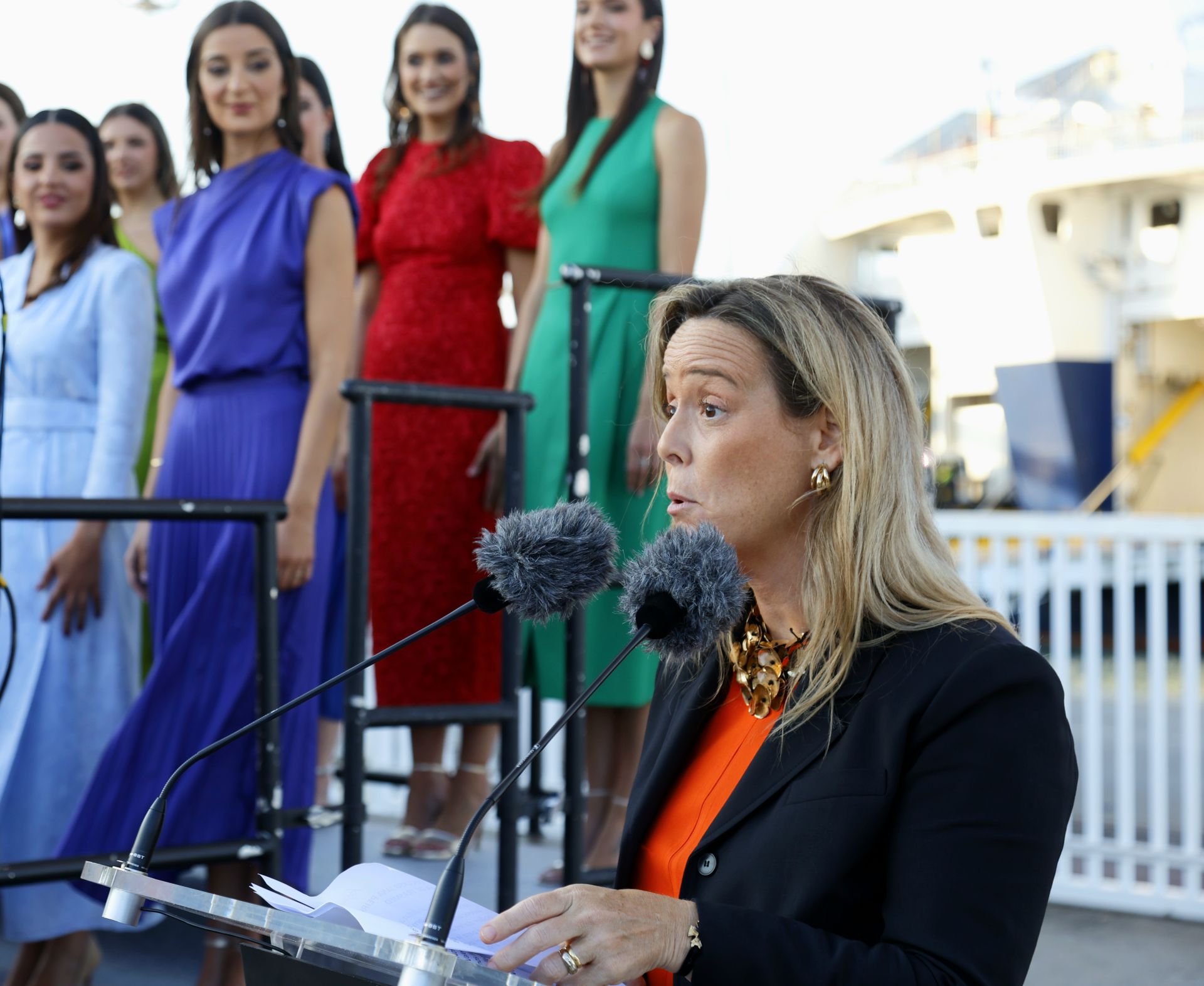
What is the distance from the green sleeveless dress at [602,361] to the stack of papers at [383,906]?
5.32 ft

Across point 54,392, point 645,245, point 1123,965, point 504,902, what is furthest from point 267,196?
point 1123,965

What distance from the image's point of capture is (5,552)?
2.72 meters

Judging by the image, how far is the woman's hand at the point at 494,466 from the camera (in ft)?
9.46

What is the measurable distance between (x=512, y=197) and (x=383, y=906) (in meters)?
2.30

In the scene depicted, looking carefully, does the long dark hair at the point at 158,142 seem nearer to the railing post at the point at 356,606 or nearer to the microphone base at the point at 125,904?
the railing post at the point at 356,606

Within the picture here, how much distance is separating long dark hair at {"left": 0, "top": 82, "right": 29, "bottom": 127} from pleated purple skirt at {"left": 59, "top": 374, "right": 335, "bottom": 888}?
117 centimetres

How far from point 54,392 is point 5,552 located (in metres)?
0.35

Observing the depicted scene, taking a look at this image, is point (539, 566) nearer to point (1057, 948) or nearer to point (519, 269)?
point (519, 269)

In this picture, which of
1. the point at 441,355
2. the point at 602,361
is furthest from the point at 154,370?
the point at 602,361

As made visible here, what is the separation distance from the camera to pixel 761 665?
1360 mm

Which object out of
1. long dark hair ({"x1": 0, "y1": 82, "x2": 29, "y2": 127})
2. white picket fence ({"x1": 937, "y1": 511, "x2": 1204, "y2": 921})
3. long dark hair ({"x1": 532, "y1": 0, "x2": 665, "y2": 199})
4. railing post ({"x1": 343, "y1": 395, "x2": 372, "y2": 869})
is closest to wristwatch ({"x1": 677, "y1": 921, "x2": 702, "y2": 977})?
railing post ({"x1": 343, "y1": 395, "x2": 372, "y2": 869})

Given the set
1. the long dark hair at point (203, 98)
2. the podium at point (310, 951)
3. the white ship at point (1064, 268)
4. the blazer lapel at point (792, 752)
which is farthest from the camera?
the white ship at point (1064, 268)

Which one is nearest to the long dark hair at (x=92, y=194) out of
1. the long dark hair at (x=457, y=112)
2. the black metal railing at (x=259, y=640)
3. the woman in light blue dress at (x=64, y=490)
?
the woman in light blue dress at (x=64, y=490)

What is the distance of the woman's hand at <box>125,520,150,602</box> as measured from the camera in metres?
2.64
